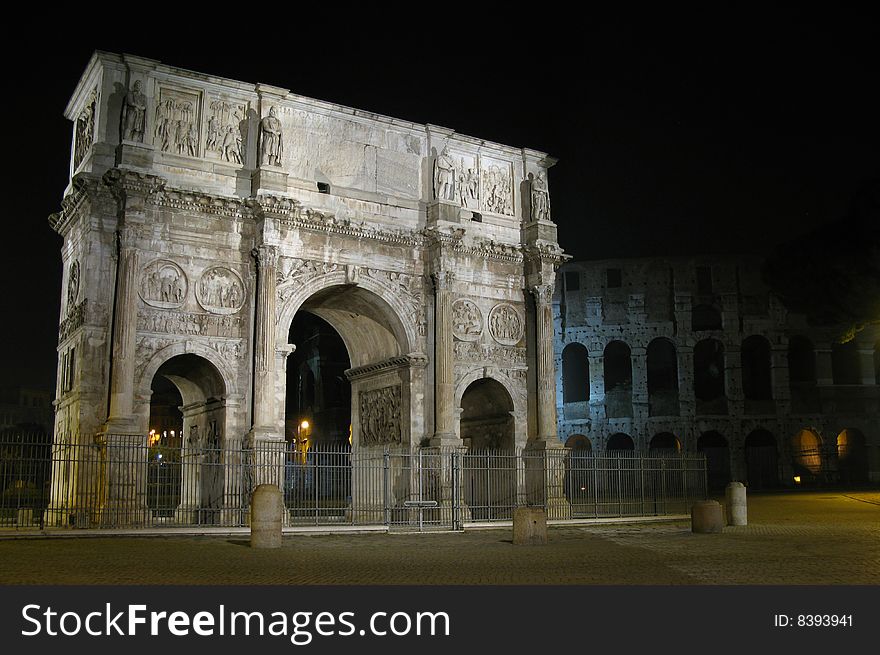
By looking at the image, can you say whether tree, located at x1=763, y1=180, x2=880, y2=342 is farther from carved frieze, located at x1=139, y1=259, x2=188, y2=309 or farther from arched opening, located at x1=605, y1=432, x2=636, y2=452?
carved frieze, located at x1=139, y1=259, x2=188, y2=309

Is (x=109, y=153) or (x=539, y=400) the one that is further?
(x=539, y=400)

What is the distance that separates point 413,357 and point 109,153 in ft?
30.1

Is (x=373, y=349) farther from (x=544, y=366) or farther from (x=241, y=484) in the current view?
(x=241, y=484)

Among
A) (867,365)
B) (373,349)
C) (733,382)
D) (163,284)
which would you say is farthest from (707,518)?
(867,365)

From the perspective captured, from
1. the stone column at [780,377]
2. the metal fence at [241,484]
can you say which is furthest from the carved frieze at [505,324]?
the stone column at [780,377]

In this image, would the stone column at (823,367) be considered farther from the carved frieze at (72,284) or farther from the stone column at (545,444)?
the carved frieze at (72,284)

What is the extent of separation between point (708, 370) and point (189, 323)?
33.6 m

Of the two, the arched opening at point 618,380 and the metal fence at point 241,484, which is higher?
the arched opening at point 618,380

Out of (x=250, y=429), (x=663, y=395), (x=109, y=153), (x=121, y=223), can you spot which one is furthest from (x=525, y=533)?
(x=663, y=395)

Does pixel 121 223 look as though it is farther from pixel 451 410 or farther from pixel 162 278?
pixel 451 410

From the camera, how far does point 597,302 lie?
46.6 m

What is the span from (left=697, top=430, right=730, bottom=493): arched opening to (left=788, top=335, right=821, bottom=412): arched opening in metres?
3.94

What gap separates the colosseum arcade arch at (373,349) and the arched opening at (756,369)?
25.6m

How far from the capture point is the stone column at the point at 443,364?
24.2m
